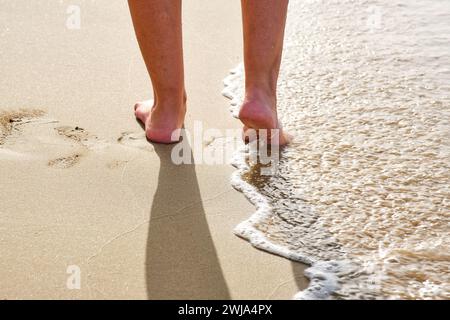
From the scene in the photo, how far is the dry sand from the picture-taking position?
1.72 m

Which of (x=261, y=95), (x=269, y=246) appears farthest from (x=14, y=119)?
(x=269, y=246)

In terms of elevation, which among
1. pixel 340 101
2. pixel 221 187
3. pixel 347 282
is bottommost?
pixel 347 282

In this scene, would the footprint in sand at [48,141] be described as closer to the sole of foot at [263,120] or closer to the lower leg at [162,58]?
the lower leg at [162,58]

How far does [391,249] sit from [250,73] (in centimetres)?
71

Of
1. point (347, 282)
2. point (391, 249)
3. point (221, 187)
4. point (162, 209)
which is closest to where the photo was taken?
point (347, 282)

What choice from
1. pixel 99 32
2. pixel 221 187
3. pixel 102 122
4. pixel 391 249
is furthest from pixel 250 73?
pixel 99 32

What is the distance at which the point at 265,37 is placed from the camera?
7.28ft

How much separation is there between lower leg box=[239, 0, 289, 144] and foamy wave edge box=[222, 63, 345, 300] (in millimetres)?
159

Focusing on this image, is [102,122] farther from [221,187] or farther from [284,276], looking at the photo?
[284,276]

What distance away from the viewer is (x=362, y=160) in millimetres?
2270

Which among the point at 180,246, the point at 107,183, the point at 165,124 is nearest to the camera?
the point at 180,246

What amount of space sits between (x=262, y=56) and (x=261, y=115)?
0.18 meters

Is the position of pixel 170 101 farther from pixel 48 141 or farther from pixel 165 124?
pixel 48 141

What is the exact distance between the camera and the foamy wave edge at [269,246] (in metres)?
1.71
